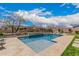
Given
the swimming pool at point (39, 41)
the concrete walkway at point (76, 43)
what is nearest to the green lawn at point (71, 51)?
the concrete walkway at point (76, 43)

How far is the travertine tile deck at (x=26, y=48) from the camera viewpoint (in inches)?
104

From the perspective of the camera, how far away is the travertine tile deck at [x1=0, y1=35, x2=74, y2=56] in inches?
104

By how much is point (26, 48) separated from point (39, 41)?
0.61 feet

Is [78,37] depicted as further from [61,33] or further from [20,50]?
[20,50]

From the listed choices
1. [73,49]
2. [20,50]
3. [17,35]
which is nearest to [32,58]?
[20,50]

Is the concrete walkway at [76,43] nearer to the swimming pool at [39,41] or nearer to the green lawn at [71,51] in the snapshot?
the green lawn at [71,51]

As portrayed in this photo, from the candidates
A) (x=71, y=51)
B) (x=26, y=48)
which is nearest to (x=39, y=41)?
(x=26, y=48)

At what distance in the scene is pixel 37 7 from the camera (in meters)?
2.66

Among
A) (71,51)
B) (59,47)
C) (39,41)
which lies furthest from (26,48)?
(71,51)

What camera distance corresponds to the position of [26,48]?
2686 millimetres

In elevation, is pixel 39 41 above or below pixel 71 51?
above

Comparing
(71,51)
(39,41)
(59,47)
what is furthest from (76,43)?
(39,41)

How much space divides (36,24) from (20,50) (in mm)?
383

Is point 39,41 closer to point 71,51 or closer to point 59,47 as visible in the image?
point 59,47
